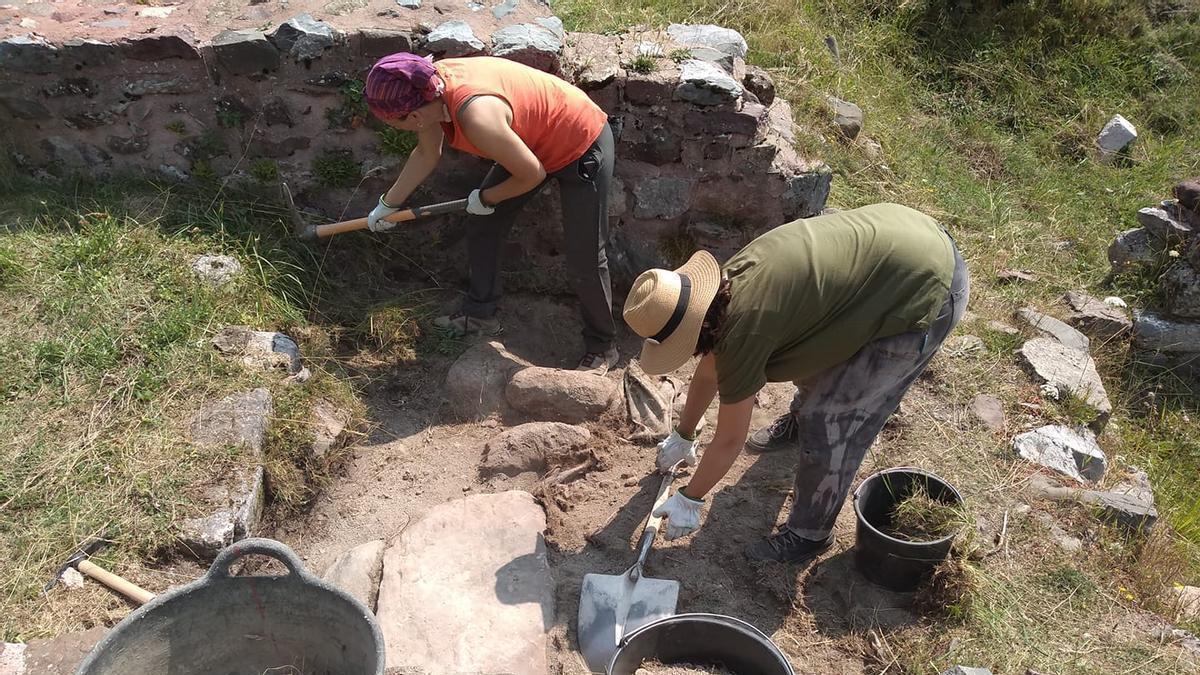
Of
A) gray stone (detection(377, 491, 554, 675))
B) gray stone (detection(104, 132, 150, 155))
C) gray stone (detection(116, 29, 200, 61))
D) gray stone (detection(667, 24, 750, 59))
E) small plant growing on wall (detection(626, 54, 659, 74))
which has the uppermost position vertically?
small plant growing on wall (detection(626, 54, 659, 74))

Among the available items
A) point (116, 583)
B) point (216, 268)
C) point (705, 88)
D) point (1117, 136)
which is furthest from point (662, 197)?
point (1117, 136)

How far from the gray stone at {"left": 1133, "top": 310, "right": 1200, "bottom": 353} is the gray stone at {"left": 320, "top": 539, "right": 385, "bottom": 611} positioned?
4542 millimetres

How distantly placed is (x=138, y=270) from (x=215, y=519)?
1438 mm

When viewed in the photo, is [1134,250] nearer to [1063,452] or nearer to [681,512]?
[1063,452]

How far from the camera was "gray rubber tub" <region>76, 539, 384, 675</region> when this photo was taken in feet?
7.93

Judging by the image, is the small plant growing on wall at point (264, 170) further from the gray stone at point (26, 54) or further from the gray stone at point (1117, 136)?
the gray stone at point (1117, 136)

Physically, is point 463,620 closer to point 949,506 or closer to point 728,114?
point 949,506

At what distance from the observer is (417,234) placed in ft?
15.0

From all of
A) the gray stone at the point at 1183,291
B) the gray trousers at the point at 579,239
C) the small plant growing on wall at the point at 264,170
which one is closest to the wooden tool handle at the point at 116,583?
the gray trousers at the point at 579,239

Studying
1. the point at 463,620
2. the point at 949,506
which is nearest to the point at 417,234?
the point at 463,620

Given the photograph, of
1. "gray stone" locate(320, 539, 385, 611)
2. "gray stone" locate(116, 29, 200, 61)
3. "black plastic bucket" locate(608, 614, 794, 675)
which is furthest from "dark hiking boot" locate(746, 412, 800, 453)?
"gray stone" locate(116, 29, 200, 61)

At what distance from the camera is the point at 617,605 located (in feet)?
9.81

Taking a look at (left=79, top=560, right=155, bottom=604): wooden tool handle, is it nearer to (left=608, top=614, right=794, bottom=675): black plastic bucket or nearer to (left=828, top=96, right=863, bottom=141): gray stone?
(left=608, top=614, right=794, bottom=675): black plastic bucket

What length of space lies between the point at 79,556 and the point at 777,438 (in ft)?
9.05
